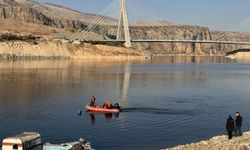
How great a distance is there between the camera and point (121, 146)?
82.4ft

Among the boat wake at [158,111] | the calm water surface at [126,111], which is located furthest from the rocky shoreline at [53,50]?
the boat wake at [158,111]

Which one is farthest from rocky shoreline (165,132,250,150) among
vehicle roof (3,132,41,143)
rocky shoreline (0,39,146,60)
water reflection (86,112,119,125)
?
rocky shoreline (0,39,146,60)

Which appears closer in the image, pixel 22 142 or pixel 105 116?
pixel 22 142

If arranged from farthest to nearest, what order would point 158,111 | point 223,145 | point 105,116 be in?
point 158,111 < point 105,116 < point 223,145

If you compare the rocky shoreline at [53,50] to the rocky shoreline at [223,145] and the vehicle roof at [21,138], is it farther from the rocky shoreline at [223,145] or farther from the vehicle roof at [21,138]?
the rocky shoreline at [223,145]

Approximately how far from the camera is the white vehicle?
2131 cm

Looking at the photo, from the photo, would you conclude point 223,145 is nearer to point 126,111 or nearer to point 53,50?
point 126,111

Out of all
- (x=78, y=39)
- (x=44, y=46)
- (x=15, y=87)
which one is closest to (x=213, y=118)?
(x=15, y=87)

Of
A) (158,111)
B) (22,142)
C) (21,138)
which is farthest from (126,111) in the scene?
(22,142)

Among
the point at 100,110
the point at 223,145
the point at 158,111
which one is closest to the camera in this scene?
the point at 223,145

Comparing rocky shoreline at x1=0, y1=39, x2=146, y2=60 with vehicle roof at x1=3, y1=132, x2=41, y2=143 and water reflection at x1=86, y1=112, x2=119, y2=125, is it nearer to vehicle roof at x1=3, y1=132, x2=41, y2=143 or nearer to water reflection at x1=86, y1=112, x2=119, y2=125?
water reflection at x1=86, y1=112, x2=119, y2=125

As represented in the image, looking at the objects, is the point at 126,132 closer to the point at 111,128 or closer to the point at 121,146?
the point at 111,128

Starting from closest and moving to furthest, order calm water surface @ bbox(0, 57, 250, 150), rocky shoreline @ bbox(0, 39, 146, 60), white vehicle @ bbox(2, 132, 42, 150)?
white vehicle @ bbox(2, 132, 42, 150) < calm water surface @ bbox(0, 57, 250, 150) < rocky shoreline @ bbox(0, 39, 146, 60)

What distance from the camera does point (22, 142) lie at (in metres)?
21.4
